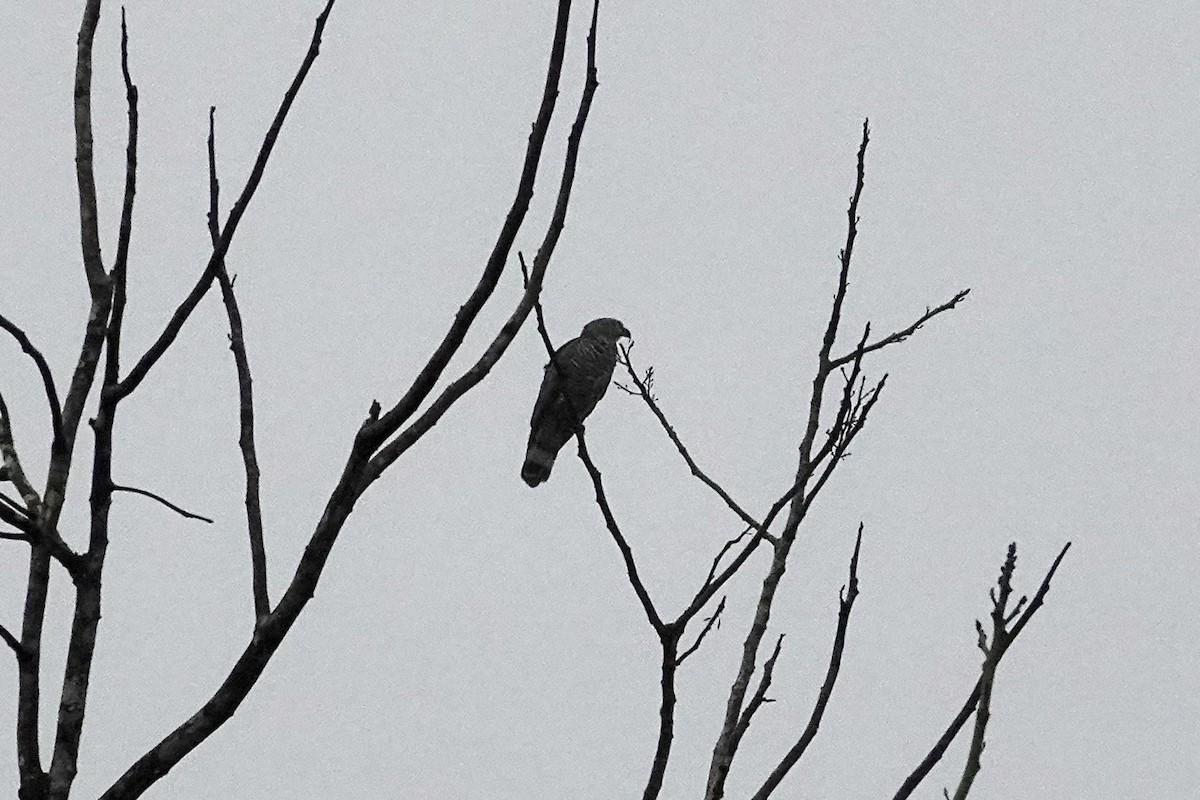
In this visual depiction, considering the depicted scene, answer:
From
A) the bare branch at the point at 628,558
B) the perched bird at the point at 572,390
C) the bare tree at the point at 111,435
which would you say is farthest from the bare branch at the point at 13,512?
the perched bird at the point at 572,390

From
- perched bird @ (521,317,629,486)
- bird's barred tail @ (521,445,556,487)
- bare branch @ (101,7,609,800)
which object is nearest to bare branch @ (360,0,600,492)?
bare branch @ (101,7,609,800)

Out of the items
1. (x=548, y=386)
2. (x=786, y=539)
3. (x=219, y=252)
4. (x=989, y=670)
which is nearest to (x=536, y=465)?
(x=548, y=386)

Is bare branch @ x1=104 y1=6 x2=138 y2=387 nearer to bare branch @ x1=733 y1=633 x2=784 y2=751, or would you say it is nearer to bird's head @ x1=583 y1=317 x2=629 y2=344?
bare branch @ x1=733 y1=633 x2=784 y2=751

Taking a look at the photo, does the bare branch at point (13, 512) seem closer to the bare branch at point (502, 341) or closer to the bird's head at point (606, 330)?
the bare branch at point (502, 341)

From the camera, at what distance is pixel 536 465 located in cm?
909

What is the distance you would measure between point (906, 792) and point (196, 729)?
4.06 feet

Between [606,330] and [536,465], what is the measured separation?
3.27 ft

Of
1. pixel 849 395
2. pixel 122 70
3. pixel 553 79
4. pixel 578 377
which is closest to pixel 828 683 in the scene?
pixel 849 395

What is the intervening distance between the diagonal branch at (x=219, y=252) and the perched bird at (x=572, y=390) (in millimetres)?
5895

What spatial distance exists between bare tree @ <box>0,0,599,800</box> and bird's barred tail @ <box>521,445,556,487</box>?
20.2 ft

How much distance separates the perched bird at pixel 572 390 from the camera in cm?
875

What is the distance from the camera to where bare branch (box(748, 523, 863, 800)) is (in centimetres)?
271

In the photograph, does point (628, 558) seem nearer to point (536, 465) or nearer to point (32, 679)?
point (32, 679)

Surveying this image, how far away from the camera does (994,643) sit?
Result: 201 cm
